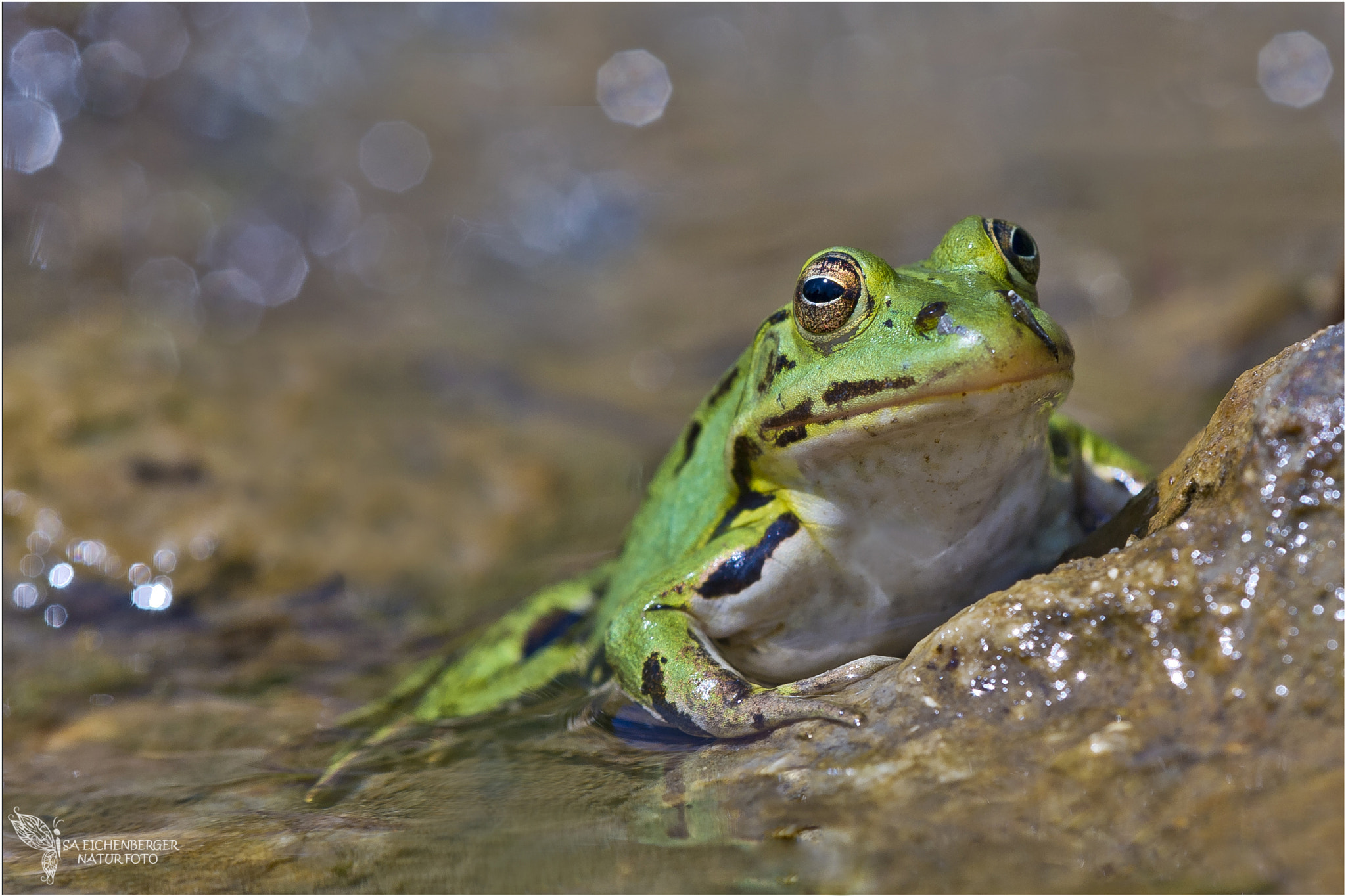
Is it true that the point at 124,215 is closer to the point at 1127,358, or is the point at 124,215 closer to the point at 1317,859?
the point at 1127,358

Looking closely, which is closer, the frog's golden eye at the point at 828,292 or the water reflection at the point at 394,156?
the frog's golden eye at the point at 828,292

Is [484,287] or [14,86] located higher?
[14,86]

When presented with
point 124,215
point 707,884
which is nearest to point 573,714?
point 707,884

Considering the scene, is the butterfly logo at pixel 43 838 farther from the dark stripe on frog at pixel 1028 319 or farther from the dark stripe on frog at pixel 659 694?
the dark stripe on frog at pixel 1028 319

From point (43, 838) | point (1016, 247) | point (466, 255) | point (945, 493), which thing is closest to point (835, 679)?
point (945, 493)

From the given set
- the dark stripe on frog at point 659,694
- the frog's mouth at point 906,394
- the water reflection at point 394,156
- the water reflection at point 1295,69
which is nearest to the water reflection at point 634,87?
the water reflection at point 394,156

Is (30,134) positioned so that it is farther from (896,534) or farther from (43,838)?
(896,534)

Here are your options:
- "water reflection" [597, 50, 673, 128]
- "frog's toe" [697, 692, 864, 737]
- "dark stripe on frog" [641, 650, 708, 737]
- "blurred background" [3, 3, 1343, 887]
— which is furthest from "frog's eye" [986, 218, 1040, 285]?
"water reflection" [597, 50, 673, 128]

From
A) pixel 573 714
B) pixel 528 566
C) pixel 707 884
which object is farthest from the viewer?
pixel 528 566

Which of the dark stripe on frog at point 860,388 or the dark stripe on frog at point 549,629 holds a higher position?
the dark stripe on frog at point 860,388
